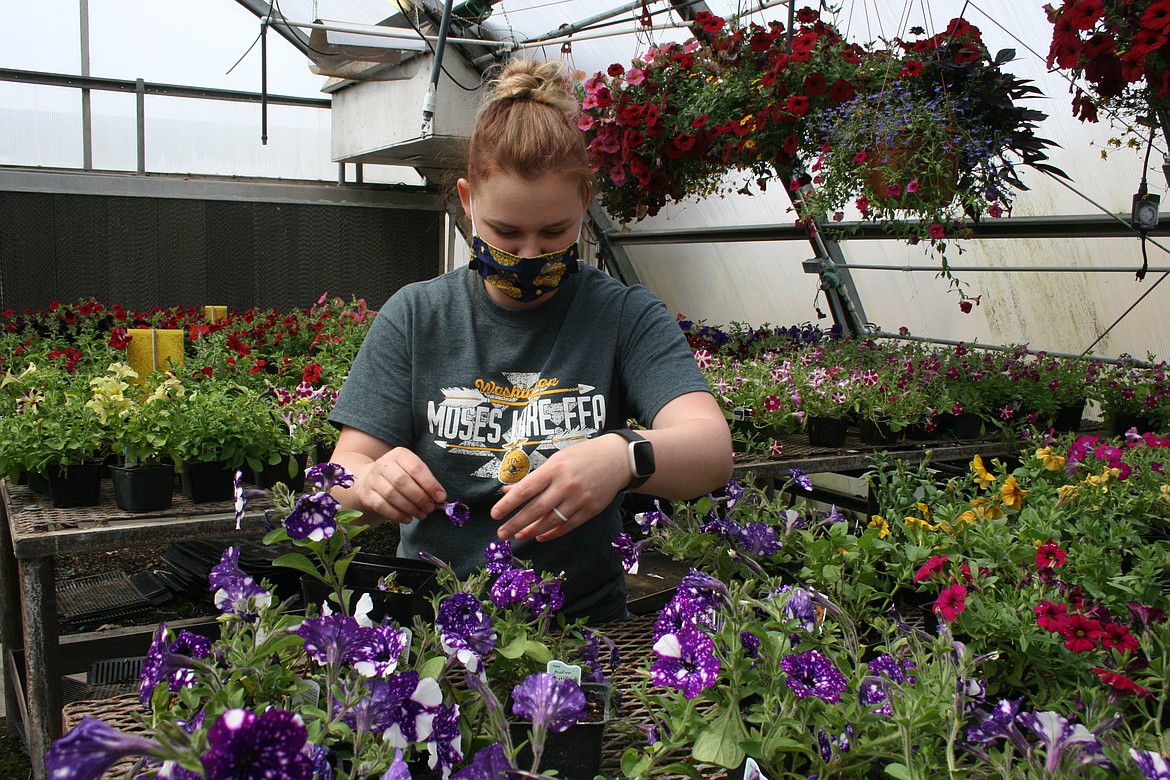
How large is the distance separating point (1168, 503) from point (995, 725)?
86 cm

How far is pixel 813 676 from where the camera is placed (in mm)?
686

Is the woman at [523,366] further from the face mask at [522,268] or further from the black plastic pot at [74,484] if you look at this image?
the black plastic pot at [74,484]

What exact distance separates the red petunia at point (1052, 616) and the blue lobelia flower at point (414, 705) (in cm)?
60

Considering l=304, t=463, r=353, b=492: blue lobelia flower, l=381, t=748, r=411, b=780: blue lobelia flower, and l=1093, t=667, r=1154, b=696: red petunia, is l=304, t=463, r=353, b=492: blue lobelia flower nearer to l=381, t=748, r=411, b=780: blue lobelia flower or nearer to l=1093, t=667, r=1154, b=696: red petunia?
l=381, t=748, r=411, b=780: blue lobelia flower

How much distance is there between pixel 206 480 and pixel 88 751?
185 centimetres

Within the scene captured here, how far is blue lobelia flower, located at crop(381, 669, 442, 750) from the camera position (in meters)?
0.62

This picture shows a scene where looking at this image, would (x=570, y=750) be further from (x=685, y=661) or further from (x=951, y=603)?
(x=951, y=603)

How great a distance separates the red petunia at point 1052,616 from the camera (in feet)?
2.79

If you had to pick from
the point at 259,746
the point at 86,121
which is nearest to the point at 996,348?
the point at 259,746

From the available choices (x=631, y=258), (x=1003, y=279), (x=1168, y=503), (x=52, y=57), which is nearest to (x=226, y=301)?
(x=52, y=57)

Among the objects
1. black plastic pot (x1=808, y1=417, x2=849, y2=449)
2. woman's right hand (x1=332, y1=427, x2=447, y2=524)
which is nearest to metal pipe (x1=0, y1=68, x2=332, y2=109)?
black plastic pot (x1=808, y1=417, x2=849, y2=449)

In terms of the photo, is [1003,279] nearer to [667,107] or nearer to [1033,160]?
[1033,160]

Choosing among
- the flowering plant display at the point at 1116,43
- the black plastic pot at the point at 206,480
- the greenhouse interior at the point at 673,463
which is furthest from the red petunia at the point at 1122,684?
the black plastic pot at the point at 206,480

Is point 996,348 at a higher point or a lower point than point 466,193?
lower
